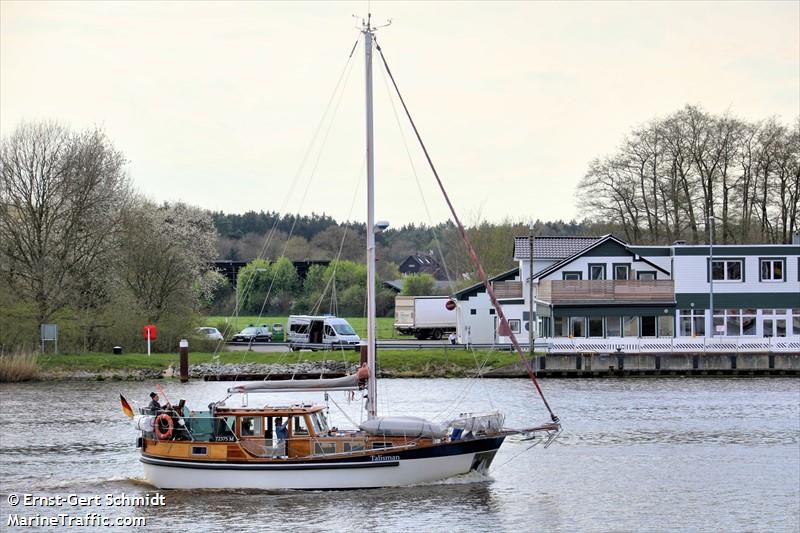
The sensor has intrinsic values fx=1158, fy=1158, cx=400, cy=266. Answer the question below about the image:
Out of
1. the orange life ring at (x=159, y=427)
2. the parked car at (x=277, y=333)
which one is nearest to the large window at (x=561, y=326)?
the parked car at (x=277, y=333)

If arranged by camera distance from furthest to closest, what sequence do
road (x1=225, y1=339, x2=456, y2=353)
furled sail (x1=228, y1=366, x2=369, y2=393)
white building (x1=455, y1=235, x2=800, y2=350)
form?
road (x1=225, y1=339, x2=456, y2=353) < white building (x1=455, y1=235, x2=800, y2=350) < furled sail (x1=228, y1=366, x2=369, y2=393)

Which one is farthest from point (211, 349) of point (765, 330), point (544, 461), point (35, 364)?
point (544, 461)

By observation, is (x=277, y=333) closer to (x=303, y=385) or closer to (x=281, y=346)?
(x=281, y=346)

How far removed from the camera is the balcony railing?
78562 millimetres

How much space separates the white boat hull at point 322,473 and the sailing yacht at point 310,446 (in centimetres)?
3

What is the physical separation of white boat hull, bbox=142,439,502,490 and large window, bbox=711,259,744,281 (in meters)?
45.8

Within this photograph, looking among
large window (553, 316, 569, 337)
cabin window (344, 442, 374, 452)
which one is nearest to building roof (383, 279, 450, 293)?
large window (553, 316, 569, 337)

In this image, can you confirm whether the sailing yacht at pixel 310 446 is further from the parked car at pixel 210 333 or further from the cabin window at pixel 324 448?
the parked car at pixel 210 333

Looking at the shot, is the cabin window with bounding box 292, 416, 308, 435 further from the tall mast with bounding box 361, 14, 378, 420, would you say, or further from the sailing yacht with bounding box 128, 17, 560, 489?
the tall mast with bounding box 361, 14, 378, 420

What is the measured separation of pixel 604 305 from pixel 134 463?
134ft

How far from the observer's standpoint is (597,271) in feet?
246

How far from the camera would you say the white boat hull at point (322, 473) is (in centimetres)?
3141

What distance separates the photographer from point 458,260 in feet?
380

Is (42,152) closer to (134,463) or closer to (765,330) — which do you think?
(134,463)
